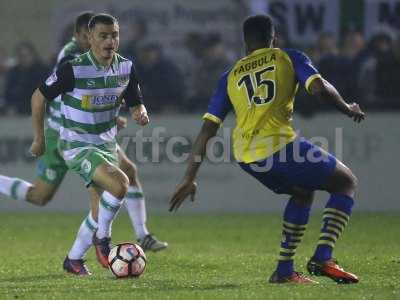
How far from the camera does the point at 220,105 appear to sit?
9.51 metres

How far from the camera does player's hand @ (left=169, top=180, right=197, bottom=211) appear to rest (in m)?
8.80

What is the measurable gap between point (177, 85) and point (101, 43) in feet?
26.9

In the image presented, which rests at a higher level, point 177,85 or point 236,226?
point 177,85

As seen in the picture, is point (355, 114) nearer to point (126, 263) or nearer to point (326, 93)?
point (326, 93)

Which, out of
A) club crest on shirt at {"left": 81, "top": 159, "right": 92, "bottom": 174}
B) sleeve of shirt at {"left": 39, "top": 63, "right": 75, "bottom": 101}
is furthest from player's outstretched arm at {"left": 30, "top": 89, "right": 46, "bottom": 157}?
club crest on shirt at {"left": 81, "top": 159, "right": 92, "bottom": 174}

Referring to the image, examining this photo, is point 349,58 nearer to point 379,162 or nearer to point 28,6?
point 379,162

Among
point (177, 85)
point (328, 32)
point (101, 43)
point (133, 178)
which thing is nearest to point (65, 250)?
A: point (133, 178)

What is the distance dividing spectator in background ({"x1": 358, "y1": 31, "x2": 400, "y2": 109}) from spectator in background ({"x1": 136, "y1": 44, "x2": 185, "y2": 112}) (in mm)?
2809

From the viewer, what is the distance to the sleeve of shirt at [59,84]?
34.0 feet

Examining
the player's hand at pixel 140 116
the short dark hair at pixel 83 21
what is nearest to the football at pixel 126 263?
the player's hand at pixel 140 116

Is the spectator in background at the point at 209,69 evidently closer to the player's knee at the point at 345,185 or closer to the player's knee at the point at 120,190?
the player's knee at the point at 120,190

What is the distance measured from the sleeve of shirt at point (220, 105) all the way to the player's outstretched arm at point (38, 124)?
5.23 ft

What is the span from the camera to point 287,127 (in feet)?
31.0

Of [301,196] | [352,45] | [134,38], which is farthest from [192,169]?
[134,38]
